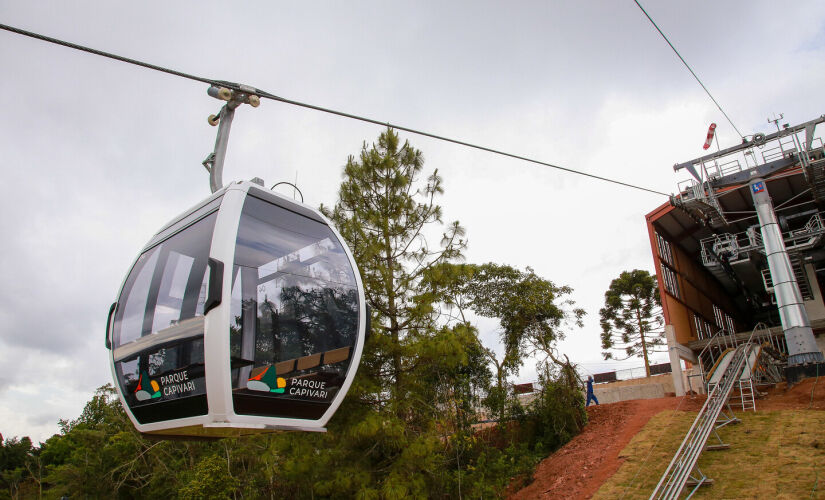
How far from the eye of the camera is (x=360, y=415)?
8.03 metres

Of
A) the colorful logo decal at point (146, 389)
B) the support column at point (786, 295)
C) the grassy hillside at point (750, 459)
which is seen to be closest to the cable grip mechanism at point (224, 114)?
the colorful logo decal at point (146, 389)

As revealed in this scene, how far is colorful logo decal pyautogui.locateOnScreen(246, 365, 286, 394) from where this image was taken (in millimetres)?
3465

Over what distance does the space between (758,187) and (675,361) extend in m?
6.85

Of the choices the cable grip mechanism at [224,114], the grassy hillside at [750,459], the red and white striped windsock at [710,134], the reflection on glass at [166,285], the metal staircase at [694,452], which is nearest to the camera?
the reflection on glass at [166,285]

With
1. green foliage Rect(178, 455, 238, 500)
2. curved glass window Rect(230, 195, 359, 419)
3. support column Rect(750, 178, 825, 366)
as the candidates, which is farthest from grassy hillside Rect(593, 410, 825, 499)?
green foliage Rect(178, 455, 238, 500)

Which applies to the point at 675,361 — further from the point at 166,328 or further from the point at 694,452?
the point at 166,328

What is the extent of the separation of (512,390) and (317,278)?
1381 centimetres

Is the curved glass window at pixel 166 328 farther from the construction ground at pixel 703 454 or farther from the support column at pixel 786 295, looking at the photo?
the support column at pixel 786 295

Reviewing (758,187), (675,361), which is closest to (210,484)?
(675,361)

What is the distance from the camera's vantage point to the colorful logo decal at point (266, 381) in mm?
3465

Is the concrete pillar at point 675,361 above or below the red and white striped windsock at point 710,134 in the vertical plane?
below

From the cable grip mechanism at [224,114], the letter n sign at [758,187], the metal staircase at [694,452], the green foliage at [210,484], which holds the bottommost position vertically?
the green foliage at [210,484]

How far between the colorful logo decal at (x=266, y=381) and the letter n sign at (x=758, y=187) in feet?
60.6

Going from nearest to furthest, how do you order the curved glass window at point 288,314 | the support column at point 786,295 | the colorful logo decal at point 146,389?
the curved glass window at point 288,314 → the colorful logo decal at point 146,389 → the support column at point 786,295
